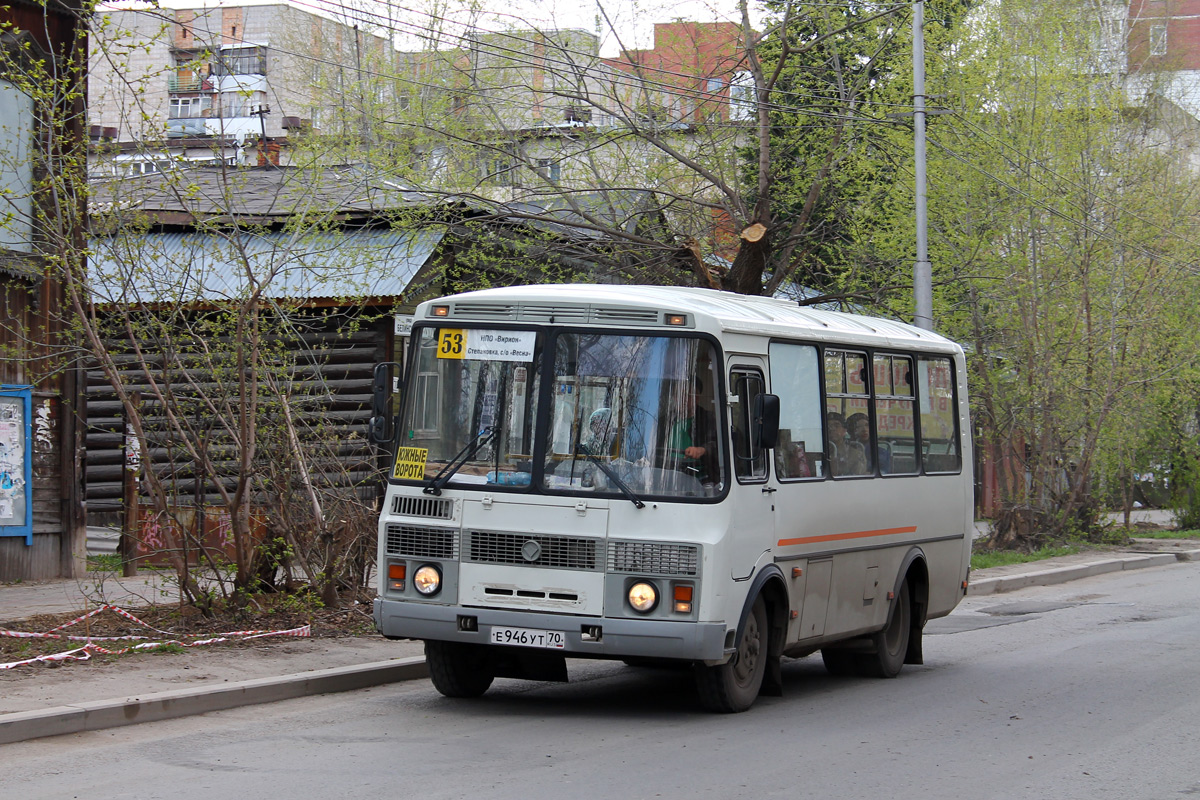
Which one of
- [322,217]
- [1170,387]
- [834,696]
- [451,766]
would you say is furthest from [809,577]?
[1170,387]

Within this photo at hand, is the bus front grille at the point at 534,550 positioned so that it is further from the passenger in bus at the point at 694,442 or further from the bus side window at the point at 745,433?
the bus side window at the point at 745,433

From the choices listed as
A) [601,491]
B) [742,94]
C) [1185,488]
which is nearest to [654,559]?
[601,491]

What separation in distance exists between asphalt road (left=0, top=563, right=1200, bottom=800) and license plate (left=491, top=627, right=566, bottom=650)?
20.8 inches

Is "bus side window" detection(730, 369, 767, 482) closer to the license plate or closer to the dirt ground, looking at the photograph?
the license plate

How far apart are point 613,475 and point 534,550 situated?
27.3 inches

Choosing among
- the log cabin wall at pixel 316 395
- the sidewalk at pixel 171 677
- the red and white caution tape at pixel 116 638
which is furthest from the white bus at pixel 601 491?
the log cabin wall at pixel 316 395

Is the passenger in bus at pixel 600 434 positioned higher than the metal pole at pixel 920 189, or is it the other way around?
the metal pole at pixel 920 189

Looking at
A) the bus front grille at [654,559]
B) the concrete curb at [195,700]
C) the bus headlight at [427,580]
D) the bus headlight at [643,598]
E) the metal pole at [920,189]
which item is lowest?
the concrete curb at [195,700]

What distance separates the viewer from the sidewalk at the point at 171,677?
28.3 feet

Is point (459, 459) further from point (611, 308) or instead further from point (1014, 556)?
point (1014, 556)

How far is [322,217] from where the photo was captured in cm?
1228

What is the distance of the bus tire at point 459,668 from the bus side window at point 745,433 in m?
2.24

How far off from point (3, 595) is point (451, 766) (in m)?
8.24

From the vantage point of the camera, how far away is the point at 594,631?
29.2 feet
